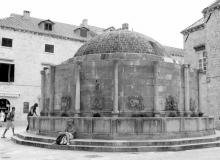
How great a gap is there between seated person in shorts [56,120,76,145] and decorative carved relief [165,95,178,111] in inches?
175

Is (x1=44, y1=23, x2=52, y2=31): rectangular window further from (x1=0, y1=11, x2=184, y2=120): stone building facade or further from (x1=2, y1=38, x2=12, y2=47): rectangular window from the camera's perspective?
(x1=2, y1=38, x2=12, y2=47): rectangular window

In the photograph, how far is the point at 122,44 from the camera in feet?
53.0

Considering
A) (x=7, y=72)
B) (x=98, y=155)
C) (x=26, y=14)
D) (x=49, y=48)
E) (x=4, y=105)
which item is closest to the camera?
(x=98, y=155)

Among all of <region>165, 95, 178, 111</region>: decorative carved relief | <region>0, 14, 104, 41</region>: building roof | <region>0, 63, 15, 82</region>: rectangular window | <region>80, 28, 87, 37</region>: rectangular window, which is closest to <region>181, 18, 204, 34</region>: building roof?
<region>80, 28, 87, 37</region>: rectangular window

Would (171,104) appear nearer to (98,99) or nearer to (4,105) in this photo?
(98,99)

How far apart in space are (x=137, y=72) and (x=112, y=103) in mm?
1816

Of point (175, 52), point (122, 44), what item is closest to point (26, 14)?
point (175, 52)

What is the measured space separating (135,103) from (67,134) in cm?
350

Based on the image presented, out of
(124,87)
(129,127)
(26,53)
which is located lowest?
(129,127)

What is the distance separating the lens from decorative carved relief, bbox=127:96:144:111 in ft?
45.7

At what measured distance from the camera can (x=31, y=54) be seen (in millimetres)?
38094

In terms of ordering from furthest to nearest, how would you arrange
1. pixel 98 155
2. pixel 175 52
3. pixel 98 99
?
1. pixel 175 52
2. pixel 98 99
3. pixel 98 155

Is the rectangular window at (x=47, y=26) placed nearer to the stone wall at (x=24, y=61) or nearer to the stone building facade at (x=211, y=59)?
the stone wall at (x=24, y=61)

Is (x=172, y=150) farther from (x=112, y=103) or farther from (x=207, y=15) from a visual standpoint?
(x=207, y=15)
